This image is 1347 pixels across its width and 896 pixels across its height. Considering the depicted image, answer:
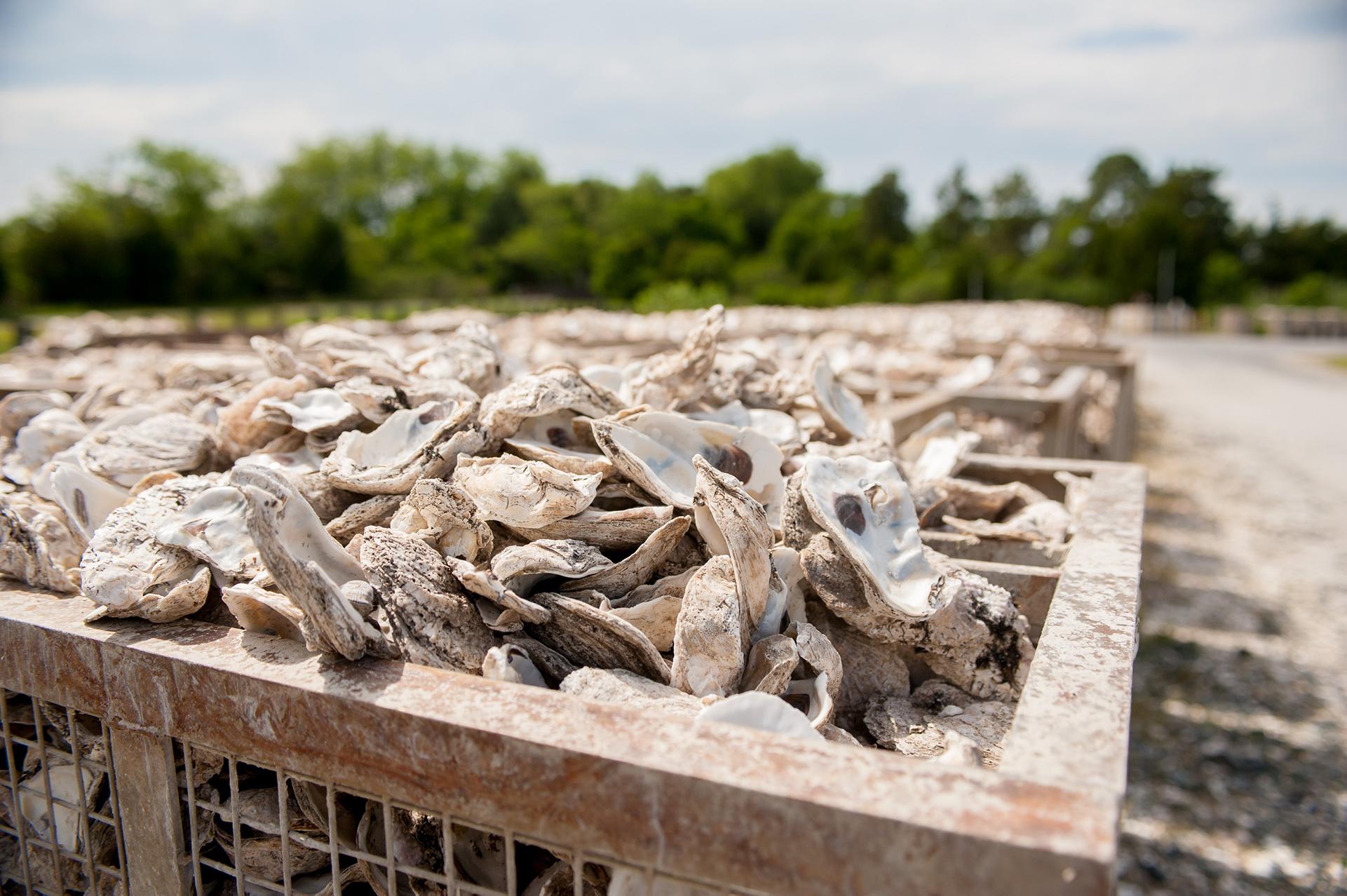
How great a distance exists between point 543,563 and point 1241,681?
4.51 m

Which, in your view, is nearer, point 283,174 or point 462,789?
point 462,789

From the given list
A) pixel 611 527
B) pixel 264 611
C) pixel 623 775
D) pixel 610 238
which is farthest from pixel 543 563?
pixel 610 238

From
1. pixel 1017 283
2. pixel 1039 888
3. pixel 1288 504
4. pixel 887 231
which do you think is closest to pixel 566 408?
pixel 1039 888

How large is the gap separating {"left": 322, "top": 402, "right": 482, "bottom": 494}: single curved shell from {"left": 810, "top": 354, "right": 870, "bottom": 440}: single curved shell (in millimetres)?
877

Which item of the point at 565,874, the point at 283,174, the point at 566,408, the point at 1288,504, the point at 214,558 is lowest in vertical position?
the point at 1288,504

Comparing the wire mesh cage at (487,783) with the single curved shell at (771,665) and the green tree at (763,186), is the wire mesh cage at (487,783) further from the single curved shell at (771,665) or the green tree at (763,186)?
the green tree at (763,186)

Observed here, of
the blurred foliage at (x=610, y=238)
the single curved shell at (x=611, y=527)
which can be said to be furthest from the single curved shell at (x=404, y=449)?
the blurred foliage at (x=610, y=238)

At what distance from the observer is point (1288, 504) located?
8125 millimetres

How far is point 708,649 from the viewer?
120cm

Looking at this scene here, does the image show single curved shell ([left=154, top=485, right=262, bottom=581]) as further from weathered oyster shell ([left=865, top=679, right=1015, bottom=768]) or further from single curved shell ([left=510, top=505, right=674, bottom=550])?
weathered oyster shell ([left=865, top=679, right=1015, bottom=768])

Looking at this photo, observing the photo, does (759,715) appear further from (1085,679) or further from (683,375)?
(683,375)

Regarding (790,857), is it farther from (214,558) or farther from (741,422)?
(741,422)

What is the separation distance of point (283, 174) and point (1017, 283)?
145ft

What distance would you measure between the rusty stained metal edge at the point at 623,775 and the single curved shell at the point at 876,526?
21.7 inches
